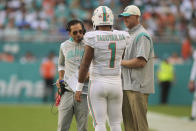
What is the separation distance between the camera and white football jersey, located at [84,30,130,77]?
6.38 m

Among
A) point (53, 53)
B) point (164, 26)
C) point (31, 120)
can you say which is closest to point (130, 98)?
point (31, 120)

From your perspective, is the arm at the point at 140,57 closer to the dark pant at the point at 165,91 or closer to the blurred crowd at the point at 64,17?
the blurred crowd at the point at 64,17

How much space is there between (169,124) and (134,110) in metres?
4.80

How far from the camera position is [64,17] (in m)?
21.5

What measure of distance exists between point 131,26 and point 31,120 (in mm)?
6458

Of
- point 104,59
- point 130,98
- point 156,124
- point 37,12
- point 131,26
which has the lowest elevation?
point 156,124

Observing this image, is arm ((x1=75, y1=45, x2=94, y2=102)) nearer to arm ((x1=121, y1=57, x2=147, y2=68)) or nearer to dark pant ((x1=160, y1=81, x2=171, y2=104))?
arm ((x1=121, y1=57, x2=147, y2=68))

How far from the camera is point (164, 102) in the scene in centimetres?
1989

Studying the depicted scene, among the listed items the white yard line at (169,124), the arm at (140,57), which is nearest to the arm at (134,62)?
the arm at (140,57)

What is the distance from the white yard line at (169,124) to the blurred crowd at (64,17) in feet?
22.4

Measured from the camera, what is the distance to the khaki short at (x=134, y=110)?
24.0ft

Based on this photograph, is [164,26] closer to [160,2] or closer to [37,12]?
[160,2]

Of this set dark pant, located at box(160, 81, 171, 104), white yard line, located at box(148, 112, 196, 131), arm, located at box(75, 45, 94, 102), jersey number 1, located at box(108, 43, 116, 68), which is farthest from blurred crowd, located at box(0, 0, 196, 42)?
Answer: jersey number 1, located at box(108, 43, 116, 68)

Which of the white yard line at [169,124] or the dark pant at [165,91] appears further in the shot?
the dark pant at [165,91]
